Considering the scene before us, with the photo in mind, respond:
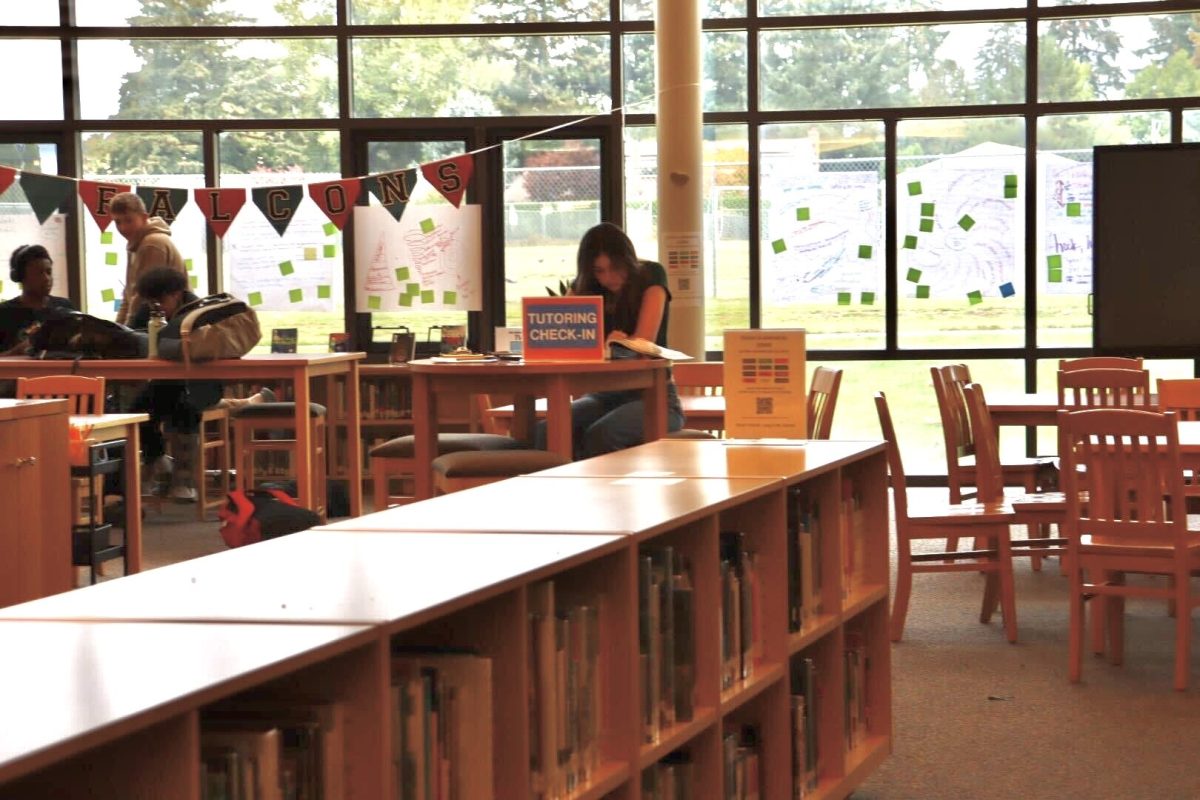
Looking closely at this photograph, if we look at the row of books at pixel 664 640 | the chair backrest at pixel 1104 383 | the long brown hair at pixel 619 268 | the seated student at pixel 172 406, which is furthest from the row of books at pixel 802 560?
the seated student at pixel 172 406

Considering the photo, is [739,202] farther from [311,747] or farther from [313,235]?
[311,747]

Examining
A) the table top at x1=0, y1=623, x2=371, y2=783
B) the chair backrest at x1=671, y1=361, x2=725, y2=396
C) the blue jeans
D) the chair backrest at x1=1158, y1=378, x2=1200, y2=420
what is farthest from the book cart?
the chair backrest at x1=671, y1=361, x2=725, y2=396

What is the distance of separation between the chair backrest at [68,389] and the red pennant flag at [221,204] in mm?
2680

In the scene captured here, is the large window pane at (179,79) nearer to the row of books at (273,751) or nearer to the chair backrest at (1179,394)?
the chair backrest at (1179,394)

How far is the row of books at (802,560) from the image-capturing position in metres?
3.19

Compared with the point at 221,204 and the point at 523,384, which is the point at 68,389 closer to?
the point at 523,384

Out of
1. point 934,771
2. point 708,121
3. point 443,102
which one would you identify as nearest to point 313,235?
point 443,102

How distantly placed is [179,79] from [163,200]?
898 millimetres

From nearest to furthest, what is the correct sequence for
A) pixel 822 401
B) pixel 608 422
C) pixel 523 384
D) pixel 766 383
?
pixel 766 383
pixel 523 384
pixel 822 401
pixel 608 422

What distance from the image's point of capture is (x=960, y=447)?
6.25 m

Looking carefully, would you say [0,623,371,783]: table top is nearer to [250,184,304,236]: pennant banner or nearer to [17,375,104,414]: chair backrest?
[17,375,104,414]: chair backrest

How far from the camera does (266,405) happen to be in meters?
8.32

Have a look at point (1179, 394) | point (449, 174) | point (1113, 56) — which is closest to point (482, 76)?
point (449, 174)

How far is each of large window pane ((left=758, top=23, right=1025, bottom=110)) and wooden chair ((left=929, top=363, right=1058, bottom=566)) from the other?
3.30 metres
